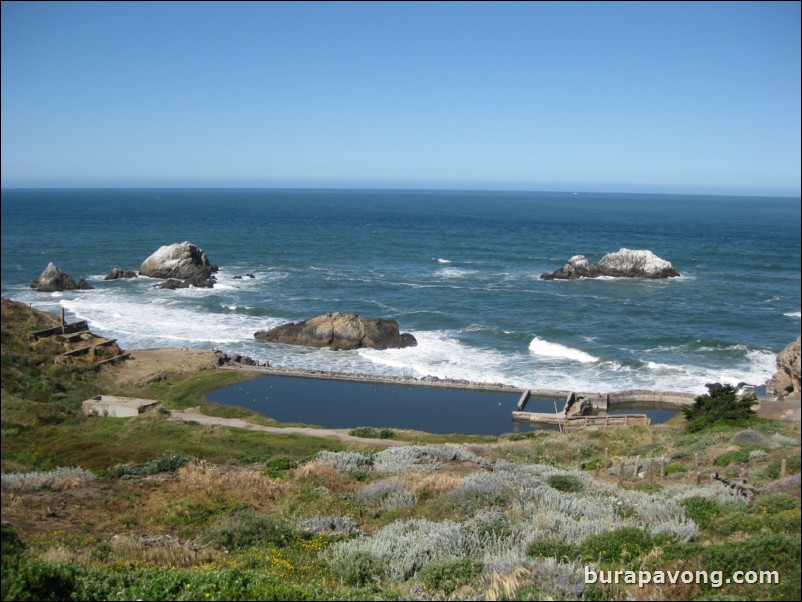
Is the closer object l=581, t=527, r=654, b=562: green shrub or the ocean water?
l=581, t=527, r=654, b=562: green shrub

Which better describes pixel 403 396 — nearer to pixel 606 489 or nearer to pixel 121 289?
pixel 606 489

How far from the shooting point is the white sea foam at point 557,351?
50.4m

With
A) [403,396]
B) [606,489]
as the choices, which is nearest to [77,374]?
[403,396]

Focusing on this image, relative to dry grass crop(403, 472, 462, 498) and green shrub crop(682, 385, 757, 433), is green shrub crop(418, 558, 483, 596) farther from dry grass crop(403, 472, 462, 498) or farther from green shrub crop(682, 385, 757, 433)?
green shrub crop(682, 385, 757, 433)

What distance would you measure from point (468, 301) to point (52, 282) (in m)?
41.9

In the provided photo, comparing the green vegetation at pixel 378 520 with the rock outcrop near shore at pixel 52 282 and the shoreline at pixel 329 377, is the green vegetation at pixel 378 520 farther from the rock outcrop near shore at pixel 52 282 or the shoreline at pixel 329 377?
the rock outcrop near shore at pixel 52 282

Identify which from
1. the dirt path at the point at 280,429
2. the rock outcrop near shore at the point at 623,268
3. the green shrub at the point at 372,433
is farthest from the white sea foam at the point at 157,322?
the rock outcrop near shore at the point at 623,268

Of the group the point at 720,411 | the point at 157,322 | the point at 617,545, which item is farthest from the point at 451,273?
the point at 617,545

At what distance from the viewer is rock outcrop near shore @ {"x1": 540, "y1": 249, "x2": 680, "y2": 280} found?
82.1 m

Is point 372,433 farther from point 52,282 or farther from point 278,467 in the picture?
point 52,282

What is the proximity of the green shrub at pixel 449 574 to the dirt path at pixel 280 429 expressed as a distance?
63.5ft

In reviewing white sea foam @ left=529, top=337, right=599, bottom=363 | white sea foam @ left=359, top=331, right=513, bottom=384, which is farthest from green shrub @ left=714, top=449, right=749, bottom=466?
white sea foam @ left=529, top=337, right=599, bottom=363

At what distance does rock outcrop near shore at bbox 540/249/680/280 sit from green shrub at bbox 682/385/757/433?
169 ft

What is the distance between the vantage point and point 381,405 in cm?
4000
